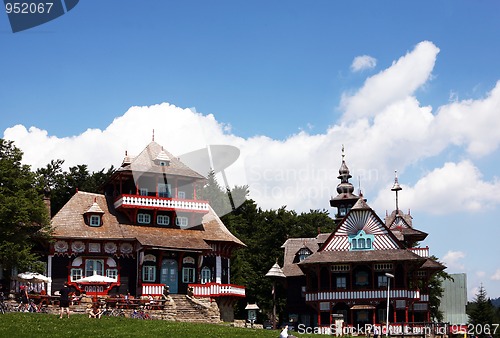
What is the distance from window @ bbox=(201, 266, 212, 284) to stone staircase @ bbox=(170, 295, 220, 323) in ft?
17.1

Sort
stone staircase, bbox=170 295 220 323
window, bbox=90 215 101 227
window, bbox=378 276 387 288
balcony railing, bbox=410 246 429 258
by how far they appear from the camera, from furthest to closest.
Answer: balcony railing, bbox=410 246 429 258 < window, bbox=378 276 387 288 < window, bbox=90 215 101 227 < stone staircase, bbox=170 295 220 323

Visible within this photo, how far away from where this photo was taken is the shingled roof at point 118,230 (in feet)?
154

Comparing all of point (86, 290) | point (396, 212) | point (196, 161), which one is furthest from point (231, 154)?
point (396, 212)

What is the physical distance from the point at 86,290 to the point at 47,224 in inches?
238

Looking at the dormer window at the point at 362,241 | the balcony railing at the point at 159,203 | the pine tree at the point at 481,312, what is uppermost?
the balcony railing at the point at 159,203

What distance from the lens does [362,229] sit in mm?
52844

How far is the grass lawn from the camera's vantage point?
2673cm

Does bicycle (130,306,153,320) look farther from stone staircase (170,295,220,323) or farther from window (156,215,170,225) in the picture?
window (156,215,170,225)

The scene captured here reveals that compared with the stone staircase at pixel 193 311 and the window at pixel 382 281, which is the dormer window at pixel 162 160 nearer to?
the stone staircase at pixel 193 311

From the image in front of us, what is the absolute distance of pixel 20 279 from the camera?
41125mm

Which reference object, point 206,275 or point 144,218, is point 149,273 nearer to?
point 144,218

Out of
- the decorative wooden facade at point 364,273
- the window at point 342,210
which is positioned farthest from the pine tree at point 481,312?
the window at point 342,210

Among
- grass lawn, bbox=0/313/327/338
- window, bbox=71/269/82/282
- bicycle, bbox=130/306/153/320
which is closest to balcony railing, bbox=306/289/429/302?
window, bbox=71/269/82/282

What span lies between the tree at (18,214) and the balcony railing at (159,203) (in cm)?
689
